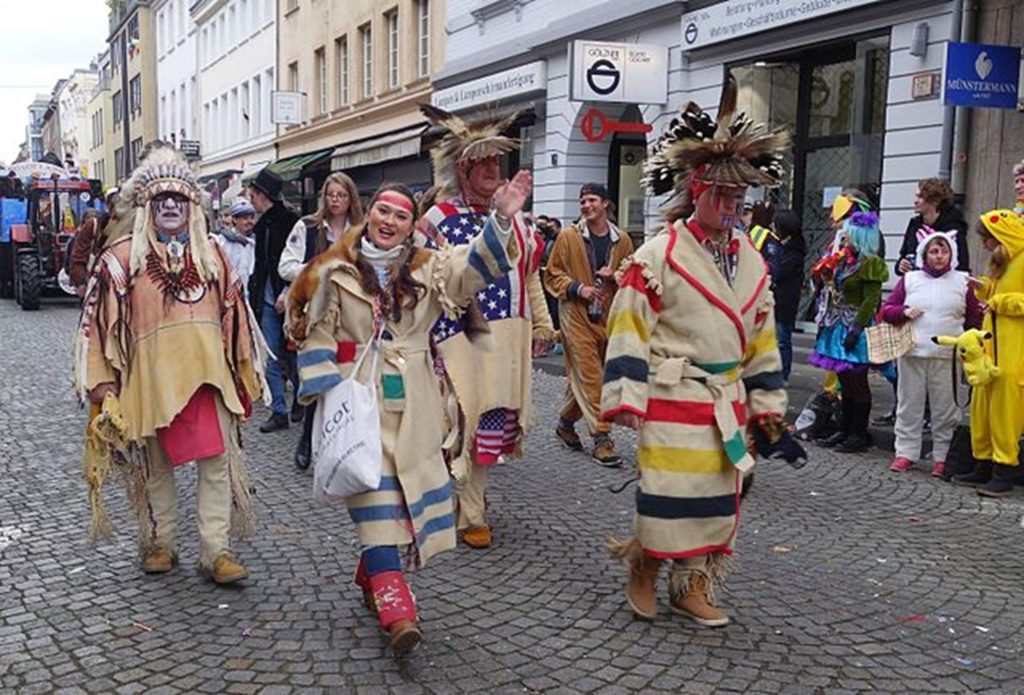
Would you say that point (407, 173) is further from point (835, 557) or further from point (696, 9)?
point (835, 557)

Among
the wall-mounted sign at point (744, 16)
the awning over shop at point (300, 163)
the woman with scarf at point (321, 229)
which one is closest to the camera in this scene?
the woman with scarf at point (321, 229)

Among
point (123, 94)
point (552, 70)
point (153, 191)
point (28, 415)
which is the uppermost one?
point (123, 94)

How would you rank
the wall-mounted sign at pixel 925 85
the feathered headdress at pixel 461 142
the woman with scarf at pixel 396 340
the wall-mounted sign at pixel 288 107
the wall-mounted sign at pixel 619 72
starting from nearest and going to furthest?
the woman with scarf at pixel 396 340 < the feathered headdress at pixel 461 142 < the wall-mounted sign at pixel 925 85 < the wall-mounted sign at pixel 619 72 < the wall-mounted sign at pixel 288 107

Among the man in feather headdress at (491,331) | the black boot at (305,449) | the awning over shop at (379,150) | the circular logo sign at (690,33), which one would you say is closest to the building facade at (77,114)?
the awning over shop at (379,150)

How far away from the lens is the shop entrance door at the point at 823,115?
11.6 m

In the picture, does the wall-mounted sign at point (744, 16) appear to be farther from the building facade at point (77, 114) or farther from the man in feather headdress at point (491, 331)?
the building facade at point (77, 114)

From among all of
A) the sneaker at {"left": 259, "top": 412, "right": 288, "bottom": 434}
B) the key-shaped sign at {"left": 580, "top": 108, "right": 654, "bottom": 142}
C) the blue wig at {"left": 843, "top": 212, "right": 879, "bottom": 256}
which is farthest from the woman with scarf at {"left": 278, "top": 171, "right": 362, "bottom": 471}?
the key-shaped sign at {"left": 580, "top": 108, "right": 654, "bottom": 142}

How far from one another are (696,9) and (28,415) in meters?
10.1

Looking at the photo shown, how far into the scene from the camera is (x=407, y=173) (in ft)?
78.4

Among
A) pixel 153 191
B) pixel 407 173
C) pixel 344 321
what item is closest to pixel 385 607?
pixel 344 321

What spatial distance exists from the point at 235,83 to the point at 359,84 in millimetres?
13129

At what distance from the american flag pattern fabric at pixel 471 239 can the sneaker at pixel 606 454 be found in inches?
75.1

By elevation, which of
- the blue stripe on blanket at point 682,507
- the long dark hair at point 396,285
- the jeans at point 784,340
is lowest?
the blue stripe on blanket at point 682,507

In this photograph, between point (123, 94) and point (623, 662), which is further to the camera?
point (123, 94)
